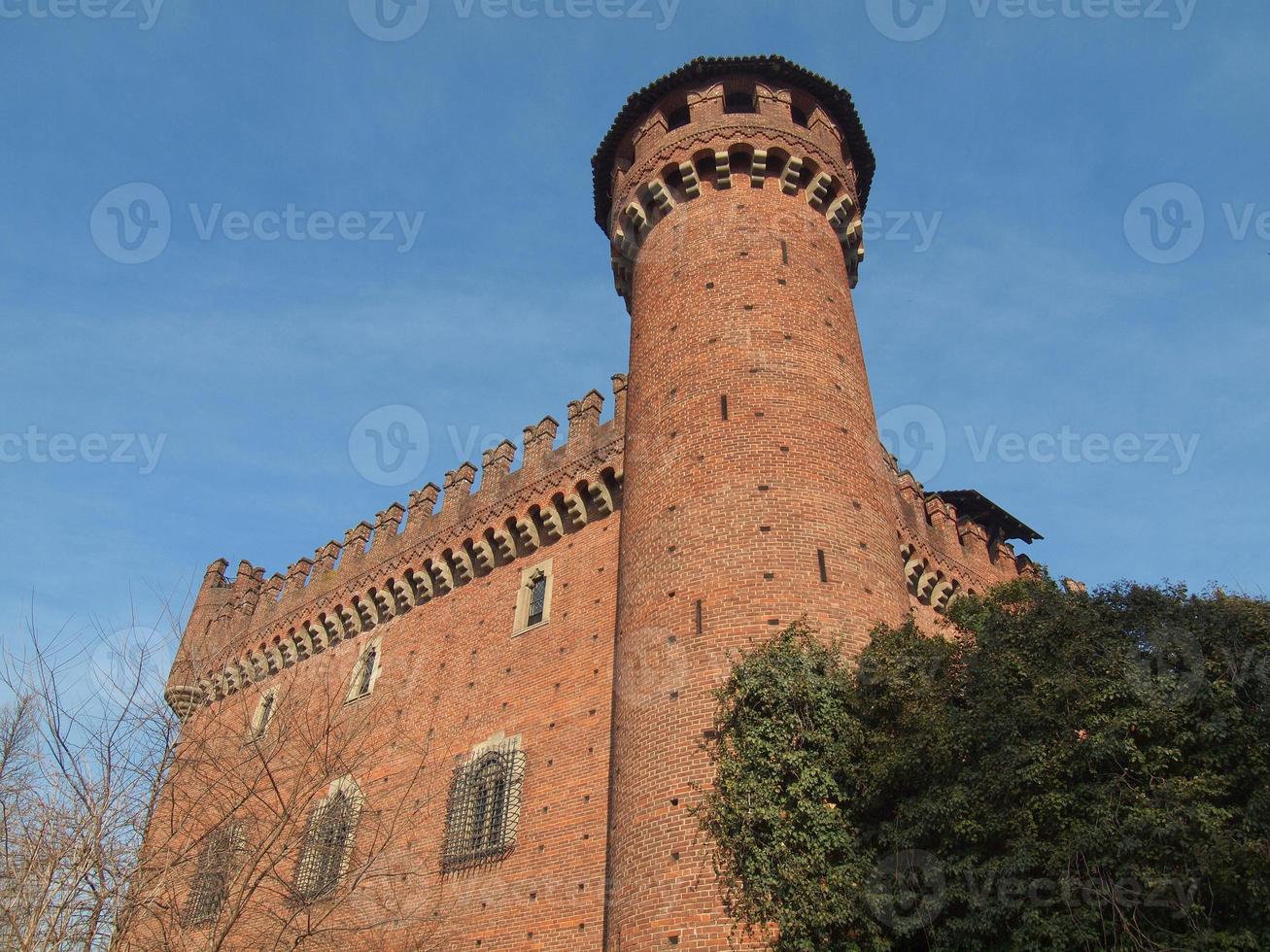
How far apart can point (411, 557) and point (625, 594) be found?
27.7 ft

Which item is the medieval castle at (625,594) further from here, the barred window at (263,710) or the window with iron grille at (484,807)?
the barred window at (263,710)

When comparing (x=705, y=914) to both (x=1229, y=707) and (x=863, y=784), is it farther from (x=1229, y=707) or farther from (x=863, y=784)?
(x=1229, y=707)

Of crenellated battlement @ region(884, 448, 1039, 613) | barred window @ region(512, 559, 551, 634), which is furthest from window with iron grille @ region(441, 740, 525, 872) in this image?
crenellated battlement @ region(884, 448, 1039, 613)

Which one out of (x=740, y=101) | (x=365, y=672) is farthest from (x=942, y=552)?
(x=365, y=672)

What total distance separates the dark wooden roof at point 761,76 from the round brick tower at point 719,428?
0.14ft

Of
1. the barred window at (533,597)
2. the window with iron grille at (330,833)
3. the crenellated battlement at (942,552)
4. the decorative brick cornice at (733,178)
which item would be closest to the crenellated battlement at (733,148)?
the decorative brick cornice at (733,178)

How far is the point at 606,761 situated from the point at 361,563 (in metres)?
11.1

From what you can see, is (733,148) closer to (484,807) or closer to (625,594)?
(625,594)

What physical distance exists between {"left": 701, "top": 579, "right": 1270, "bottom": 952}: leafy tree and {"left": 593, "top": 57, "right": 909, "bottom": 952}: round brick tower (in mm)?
820

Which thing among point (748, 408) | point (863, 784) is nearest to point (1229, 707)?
point (863, 784)

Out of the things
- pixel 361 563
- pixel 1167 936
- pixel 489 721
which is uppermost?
pixel 361 563

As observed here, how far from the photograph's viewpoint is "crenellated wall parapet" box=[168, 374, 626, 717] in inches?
727

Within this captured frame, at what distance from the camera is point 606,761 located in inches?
572

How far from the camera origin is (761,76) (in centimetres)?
1939
